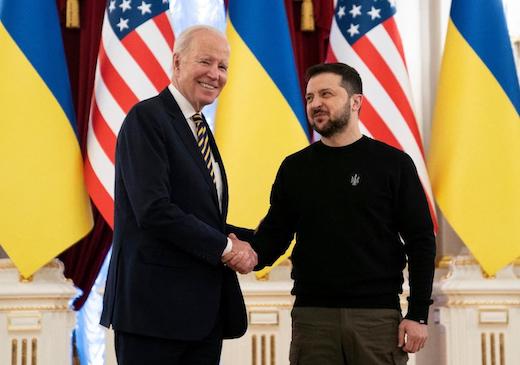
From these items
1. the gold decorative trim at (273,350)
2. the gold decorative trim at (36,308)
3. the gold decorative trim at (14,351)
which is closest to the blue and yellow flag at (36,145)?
the gold decorative trim at (36,308)

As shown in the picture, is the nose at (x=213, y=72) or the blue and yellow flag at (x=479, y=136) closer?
the nose at (x=213, y=72)

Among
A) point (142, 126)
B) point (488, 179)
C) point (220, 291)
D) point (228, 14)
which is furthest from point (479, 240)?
point (142, 126)

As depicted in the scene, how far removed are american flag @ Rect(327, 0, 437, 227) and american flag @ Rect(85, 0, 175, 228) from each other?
947mm

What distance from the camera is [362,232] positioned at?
227 centimetres

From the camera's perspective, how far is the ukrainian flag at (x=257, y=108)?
3.82 metres

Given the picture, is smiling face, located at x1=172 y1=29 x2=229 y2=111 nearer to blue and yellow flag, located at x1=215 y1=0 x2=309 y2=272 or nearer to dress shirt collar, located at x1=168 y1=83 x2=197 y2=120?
dress shirt collar, located at x1=168 y1=83 x2=197 y2=120

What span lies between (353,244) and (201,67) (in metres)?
0.72

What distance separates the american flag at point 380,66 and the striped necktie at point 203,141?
174 centimetres

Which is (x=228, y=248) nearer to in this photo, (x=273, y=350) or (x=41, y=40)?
(x=273, y=350)

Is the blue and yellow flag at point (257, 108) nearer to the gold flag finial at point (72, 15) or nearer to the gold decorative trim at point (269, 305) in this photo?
the gold decorative trim at point (269, 305)

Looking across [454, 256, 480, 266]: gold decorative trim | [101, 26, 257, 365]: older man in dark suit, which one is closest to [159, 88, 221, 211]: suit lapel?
[101, 26, 257, 365]: older man in dark suit

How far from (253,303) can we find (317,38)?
1573 mm

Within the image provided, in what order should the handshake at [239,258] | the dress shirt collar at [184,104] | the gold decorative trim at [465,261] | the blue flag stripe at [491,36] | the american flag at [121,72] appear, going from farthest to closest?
the gold decorative trim at [465,261] → the blue flag stripe at [491,36] → the american flag at [121,72] → the dress shirt collar at [184,104] → the handshake at [239,258]

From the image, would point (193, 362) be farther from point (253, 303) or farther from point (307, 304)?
point (253, 303)
